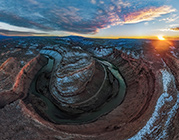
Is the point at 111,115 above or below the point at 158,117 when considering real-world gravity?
below

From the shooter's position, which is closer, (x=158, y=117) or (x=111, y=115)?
(x=158, y=117)

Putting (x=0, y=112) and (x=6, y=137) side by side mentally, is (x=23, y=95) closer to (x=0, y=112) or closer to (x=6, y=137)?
(x=0, y=112)

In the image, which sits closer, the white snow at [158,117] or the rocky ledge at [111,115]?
the white snow at [158,117]

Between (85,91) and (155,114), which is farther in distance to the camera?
(85,91)

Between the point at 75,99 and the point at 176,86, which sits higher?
the point at 176,86

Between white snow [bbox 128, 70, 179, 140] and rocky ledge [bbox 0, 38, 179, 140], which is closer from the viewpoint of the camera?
white snow [bbox 128, 70, 179, 140]

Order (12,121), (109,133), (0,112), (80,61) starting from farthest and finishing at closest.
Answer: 1. (80,61)
2. (0,112)
3. (12,121)
4. (109,133)

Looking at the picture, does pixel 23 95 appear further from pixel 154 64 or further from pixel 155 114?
pixel 154 64

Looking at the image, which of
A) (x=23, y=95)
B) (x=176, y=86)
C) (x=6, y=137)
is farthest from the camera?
(x=23, y=95)

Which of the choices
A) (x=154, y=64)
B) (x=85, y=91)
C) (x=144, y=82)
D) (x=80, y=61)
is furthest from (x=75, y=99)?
(x=154, y=64)

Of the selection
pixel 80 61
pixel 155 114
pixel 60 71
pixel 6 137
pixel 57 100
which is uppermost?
pixel 80 61
